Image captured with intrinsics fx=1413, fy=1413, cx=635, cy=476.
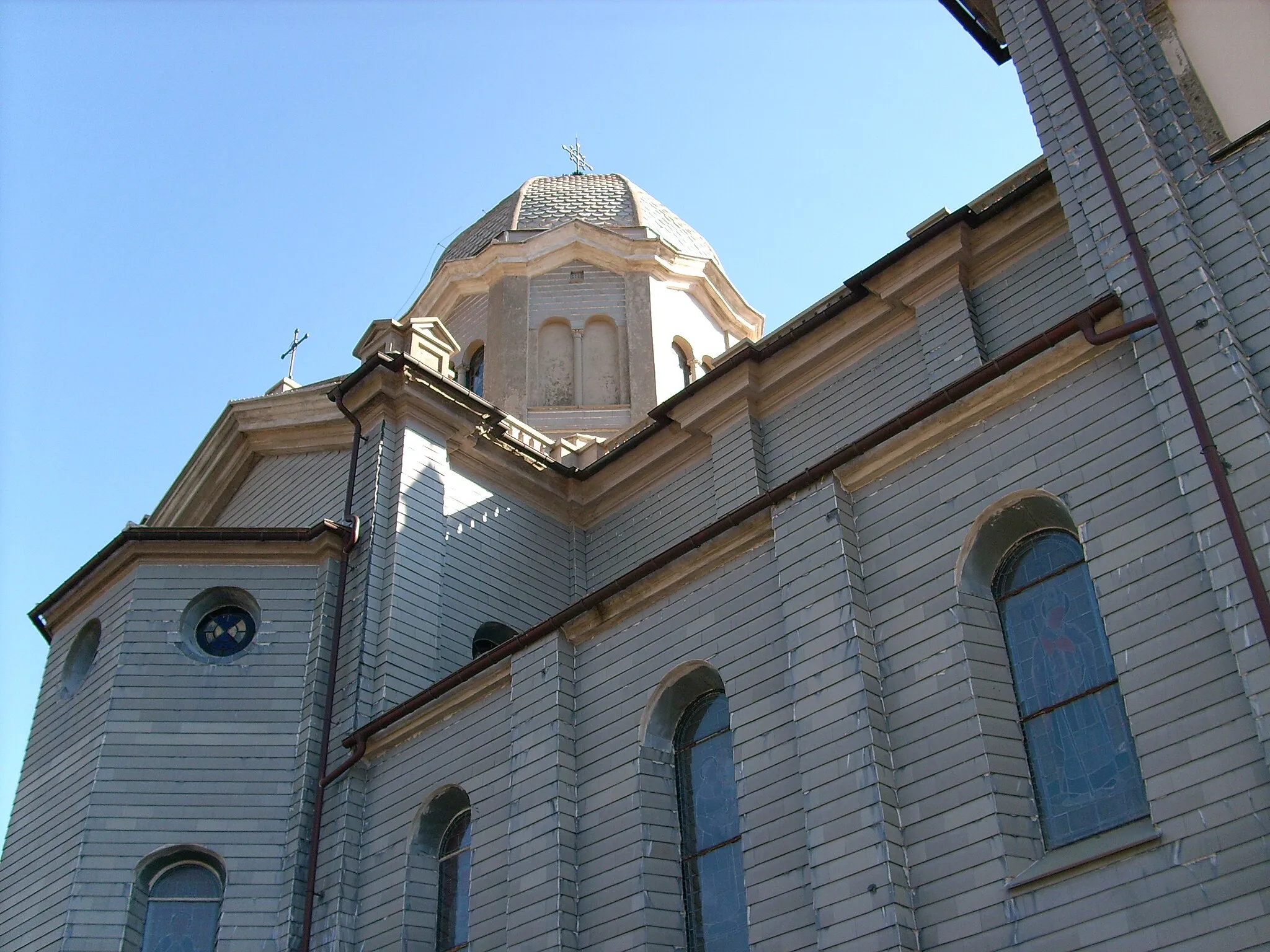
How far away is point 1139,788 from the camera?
11945 mm

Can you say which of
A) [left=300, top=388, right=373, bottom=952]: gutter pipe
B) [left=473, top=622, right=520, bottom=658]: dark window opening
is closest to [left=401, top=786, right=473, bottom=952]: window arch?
[left=300, top=388, right=373, bottom=952]: gutter pipe

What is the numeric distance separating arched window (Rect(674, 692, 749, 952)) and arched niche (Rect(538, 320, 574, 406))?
53.2 ft

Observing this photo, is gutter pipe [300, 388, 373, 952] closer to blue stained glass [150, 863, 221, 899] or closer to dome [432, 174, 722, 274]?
blue stained glass [150, 863, 221, 899]

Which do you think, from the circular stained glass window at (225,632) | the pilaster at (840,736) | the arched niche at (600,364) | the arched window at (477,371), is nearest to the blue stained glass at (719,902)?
the pilaster at (840,736)

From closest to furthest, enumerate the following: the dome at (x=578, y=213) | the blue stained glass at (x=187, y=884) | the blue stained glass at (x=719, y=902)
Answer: the blue stained glass at (x=719, y=902), the blue stained glass at (x=187, y=884), the dome at (x=578, y=213)

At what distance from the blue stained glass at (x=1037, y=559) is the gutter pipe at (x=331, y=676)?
997cm

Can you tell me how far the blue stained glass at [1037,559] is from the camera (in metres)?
13.6

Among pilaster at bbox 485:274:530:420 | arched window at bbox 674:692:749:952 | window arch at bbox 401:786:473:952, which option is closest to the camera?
arched window at bbox 674:692:749:952

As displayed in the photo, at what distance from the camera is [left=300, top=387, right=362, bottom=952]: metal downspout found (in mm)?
18312

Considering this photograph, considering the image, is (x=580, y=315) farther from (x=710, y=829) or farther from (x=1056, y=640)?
(x=1056, y=640)

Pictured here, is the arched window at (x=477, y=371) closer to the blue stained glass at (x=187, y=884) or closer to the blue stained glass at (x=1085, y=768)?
the blue stained glass at (x=187, y=884)

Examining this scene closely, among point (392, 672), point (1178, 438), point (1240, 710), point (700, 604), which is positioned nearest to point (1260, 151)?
point (1178, 438)

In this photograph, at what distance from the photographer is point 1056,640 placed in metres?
13.4

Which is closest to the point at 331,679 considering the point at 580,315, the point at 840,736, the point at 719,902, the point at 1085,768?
the point at 719,902
